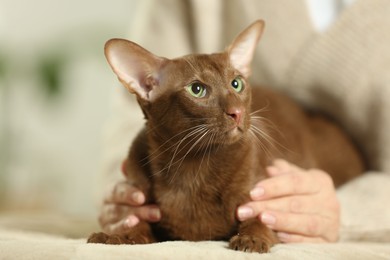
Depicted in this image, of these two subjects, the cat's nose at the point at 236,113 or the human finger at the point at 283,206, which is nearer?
the cat's nose at the point at 236,113

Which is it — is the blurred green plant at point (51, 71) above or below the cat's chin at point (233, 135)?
below

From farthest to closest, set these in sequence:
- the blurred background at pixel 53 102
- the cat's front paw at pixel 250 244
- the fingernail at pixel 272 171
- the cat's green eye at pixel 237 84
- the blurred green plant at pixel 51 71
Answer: the blurred background at pixel 53 102 → the blurred green plant at pixel 51 71 → the fingernail at pixel 272 171 → the cat's green eye at pixel 237 84 → the cat's front paw at pixel 250 244

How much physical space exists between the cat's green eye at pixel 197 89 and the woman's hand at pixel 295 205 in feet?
0.80

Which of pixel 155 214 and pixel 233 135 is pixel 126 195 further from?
pixel 233 135

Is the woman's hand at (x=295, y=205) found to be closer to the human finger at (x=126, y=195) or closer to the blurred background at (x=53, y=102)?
the human finger at (x=126, y=195)

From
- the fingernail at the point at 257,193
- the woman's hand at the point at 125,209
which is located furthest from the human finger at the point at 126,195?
the fingernail at the point at 257,193

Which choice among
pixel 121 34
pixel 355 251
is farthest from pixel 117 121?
pixel 121 34

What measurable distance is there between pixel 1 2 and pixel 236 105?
2839mm

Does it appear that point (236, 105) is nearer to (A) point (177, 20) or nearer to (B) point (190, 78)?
(B) point (190, 78)

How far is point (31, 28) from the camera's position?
3.45 meters

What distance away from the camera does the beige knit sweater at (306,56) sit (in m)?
1.61

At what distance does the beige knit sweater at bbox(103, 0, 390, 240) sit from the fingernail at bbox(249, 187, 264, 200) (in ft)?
1.28

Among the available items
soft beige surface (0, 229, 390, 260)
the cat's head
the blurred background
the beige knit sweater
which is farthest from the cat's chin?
the blurred background

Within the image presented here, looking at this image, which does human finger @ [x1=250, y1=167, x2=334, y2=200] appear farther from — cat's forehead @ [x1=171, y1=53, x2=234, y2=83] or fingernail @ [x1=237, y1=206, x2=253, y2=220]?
cat's forehead @ [x1=171, y1=53, x2=234, y2=83]
